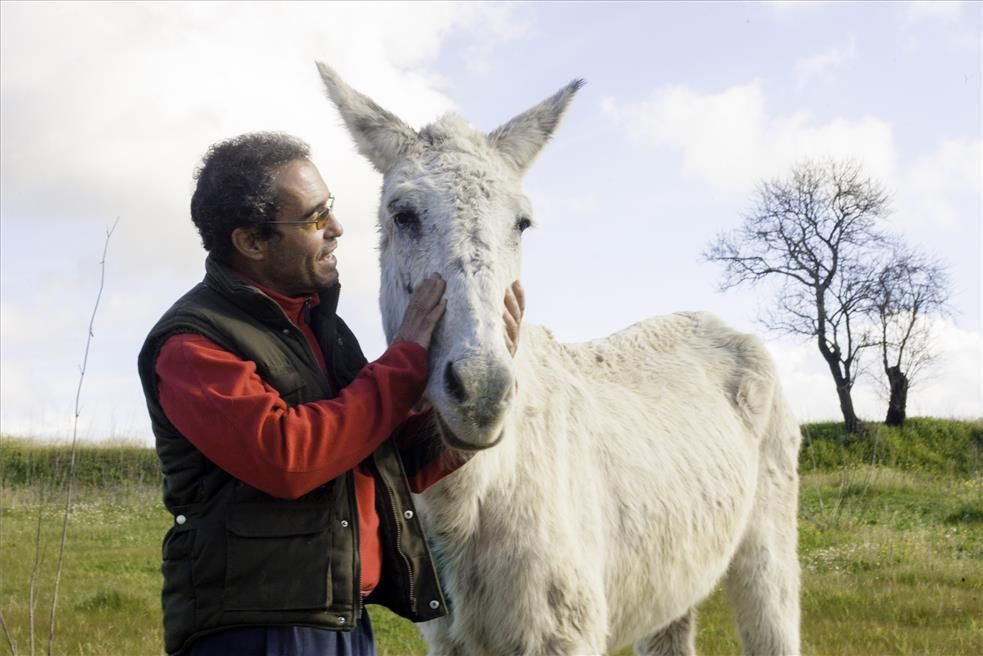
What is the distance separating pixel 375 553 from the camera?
8.55ft

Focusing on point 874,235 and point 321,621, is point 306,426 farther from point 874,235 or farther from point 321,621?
point 874,235

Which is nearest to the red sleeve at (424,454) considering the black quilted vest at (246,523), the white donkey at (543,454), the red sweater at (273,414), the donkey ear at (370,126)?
the white donkey at (543,454)

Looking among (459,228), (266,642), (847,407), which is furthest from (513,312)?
(847,407)

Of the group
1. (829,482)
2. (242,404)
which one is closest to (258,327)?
(242,404)

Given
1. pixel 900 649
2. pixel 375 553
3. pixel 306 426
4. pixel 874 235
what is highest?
pixel 874 235

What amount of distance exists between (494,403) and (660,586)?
2.10 metres

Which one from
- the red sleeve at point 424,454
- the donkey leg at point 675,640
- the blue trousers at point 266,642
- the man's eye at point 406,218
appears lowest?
the donkey leg at point 675,640

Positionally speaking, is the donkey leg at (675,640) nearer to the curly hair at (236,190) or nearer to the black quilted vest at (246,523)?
the black quilted vest at (246,523)

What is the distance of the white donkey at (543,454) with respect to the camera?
2646 millimetres

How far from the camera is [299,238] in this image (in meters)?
2.61

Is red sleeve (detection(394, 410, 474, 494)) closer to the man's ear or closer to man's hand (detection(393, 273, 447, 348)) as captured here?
man's hand (detection(393, 273, 447, 348))

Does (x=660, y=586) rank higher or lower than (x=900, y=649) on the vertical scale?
higher

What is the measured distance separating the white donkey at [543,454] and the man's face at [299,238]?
266 millimetres

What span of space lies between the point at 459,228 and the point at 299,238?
45 cm
